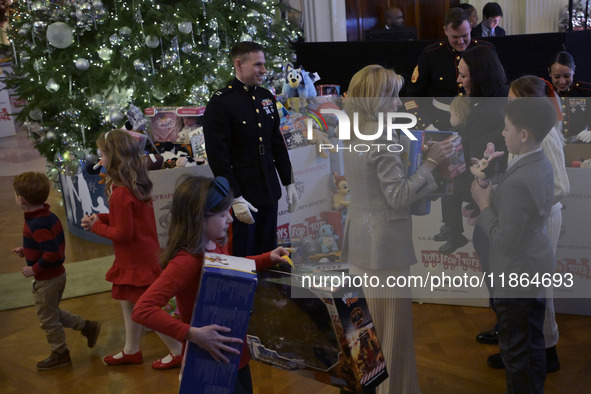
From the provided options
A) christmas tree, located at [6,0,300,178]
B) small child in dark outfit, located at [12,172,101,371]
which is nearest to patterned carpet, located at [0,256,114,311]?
christmas tree, located at [6,0,300,178]

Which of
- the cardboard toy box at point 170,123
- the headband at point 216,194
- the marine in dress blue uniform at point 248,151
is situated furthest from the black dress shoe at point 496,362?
the cardboard toy box at point 170,123

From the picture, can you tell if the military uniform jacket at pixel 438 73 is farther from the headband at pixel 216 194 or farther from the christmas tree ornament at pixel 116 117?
the headband at pixel 216 194

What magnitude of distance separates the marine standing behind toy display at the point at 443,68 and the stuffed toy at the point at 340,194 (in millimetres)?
598

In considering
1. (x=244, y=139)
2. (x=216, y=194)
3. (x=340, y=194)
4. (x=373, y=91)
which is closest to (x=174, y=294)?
(x=216, y=194)

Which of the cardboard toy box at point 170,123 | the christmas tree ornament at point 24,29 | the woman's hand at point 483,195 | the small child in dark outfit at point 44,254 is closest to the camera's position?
the woman's hand at point 483,195

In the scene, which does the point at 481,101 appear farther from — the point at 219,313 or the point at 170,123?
the point at 170,123

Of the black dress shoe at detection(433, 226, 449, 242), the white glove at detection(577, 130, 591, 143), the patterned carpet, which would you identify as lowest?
the patterned carpet

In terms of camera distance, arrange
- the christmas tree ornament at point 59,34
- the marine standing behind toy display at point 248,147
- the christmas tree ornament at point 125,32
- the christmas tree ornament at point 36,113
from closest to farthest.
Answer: the marine standing behind toy display at point 248,147 < the christmas tree ornament at point 59,34 < the christmas tree ornament at point 125,32 < the christmas tree ornament at point 36,113

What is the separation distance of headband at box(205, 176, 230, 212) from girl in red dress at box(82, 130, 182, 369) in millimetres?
1220

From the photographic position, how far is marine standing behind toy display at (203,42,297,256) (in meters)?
3.45

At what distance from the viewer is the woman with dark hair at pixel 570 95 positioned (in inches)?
151

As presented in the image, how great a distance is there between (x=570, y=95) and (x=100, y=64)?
360cm

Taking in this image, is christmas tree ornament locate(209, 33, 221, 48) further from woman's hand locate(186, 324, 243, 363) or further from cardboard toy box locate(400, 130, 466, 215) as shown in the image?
woman's hand locate(186, 324, 243, 363)

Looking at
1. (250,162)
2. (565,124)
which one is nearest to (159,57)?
(250,162)
